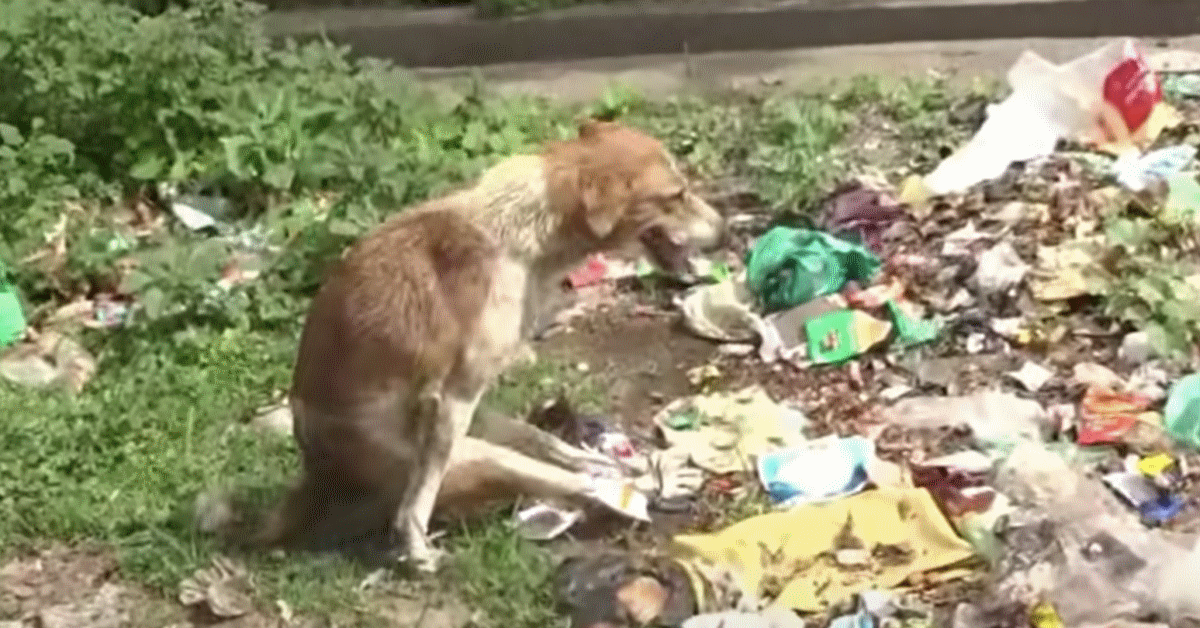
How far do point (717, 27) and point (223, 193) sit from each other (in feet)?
8.25

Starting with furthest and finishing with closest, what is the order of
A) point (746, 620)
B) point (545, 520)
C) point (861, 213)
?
1. point (861, 213)
2. point (545, 520)
3. point (746, 620)

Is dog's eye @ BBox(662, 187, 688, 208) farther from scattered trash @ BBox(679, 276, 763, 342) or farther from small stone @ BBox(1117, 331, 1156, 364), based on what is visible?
small stone @ BBox(1117, 331, 1156, 364)

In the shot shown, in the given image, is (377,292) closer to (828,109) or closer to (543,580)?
(543,580)

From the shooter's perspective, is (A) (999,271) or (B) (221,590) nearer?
(B) (221,590)

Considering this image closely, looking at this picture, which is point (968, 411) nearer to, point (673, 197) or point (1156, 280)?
point (1156, 280)

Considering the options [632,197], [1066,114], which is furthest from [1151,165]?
[632,197]

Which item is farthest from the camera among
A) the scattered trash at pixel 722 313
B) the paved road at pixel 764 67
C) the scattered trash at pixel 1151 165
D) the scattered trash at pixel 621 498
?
the paved road at pixel 764 67

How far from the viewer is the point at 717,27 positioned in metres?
9.47

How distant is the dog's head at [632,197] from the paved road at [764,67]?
10.3 ft

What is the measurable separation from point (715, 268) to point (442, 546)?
192cm

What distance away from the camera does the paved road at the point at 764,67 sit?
29.8 feet

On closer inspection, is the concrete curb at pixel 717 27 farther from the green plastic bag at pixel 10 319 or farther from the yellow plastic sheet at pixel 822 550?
the yellow plastic sheet at pixel 822 550

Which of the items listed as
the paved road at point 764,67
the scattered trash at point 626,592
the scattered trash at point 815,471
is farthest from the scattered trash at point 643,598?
the paved road at point 764,67

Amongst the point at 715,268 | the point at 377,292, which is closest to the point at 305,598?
the point at 377,292
